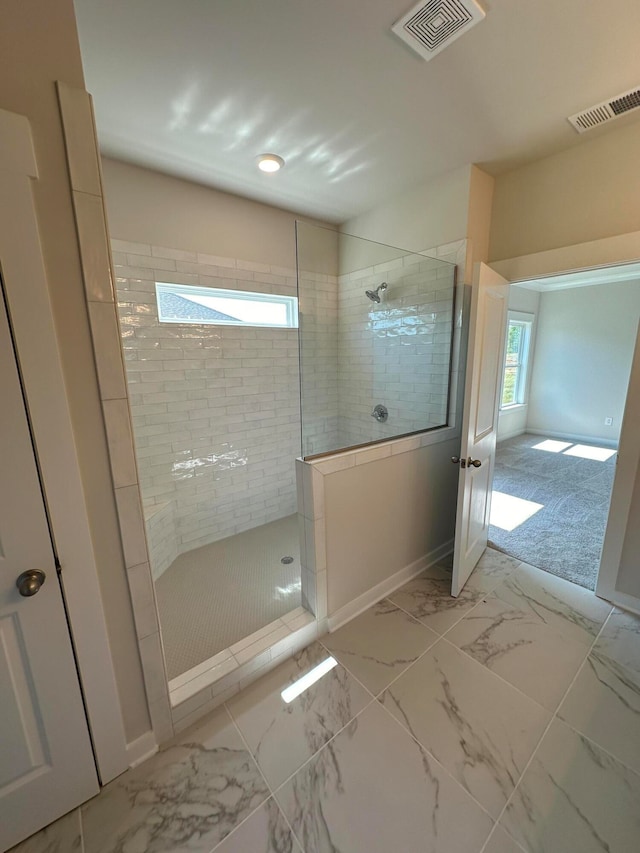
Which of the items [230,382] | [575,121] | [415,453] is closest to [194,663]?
[415,453]

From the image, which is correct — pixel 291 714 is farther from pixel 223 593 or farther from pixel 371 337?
pixel 371 337

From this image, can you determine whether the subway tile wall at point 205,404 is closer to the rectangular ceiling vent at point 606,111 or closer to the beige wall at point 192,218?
the beige wall at point 192,218

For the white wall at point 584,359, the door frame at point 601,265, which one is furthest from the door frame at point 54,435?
the white wall at point 584,359

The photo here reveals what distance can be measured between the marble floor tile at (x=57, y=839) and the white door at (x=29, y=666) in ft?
0.08

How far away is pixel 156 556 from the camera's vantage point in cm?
230

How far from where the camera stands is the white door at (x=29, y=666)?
36.0 inches

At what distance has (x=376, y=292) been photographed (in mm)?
2602

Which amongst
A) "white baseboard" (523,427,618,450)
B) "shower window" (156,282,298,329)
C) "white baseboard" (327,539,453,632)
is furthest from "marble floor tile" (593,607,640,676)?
"white baseboard" (523,427,618,450)

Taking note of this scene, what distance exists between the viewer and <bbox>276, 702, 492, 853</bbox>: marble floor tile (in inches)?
41.1

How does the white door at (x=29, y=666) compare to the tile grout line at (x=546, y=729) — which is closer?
the white door at (x=29, y=666)

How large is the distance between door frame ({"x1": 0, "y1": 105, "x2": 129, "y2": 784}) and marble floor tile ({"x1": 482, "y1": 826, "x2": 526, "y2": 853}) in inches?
50.1

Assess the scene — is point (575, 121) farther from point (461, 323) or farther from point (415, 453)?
point (415, 453)

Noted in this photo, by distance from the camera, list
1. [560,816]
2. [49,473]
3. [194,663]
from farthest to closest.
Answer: [194,663], [560,816], [49,473]

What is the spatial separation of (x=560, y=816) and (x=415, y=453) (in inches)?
61.4
